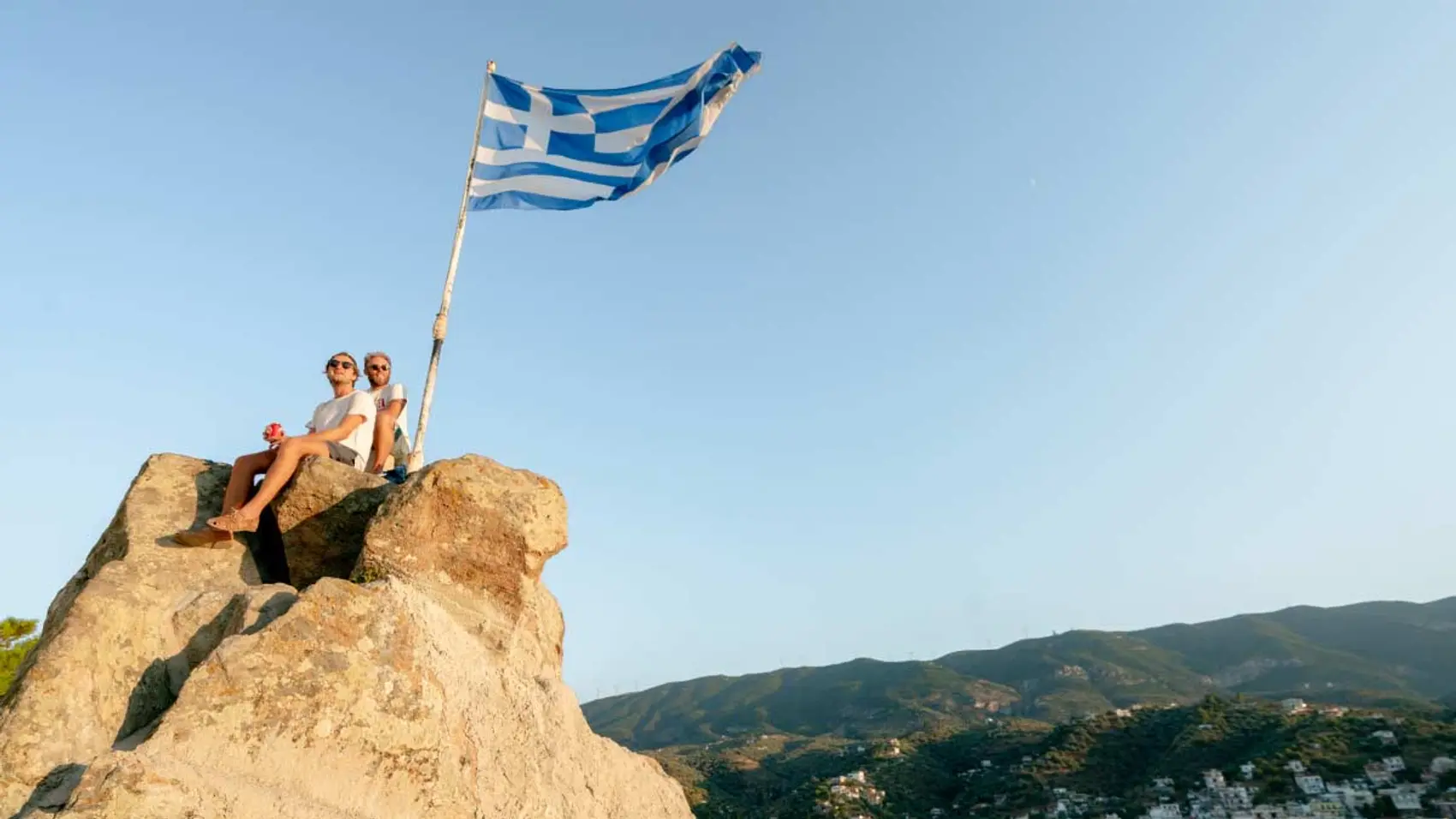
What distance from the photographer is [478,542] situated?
8.85 m

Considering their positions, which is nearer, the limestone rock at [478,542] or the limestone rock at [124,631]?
the limestone rock at [124,631]

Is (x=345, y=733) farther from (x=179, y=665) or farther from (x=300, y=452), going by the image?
(x=300, y=452)

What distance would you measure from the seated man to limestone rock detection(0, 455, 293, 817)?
13.9 inches

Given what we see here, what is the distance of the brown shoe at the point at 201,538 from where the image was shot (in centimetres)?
820

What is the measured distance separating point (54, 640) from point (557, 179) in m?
13.1

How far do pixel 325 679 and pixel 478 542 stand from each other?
114 inches

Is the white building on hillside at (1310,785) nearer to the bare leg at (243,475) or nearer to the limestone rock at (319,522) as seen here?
the limestone rock at (319,522)

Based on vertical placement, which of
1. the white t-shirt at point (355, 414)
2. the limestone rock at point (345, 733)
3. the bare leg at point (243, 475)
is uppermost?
the white t-shirt at point (355, 414)

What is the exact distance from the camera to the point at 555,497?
9.55 meters

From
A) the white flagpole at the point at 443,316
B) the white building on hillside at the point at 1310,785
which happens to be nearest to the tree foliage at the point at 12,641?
the white flagpole at the point at 443,316

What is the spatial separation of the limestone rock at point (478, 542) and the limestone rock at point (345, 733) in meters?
0.63

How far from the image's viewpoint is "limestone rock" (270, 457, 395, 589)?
29.1 ft

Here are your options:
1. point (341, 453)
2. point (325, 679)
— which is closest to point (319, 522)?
point (341, 453)

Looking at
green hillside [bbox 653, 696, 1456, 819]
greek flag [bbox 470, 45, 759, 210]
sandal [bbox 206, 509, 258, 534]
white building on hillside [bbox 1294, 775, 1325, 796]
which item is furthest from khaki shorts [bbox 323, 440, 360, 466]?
white building on hillside [bbox 1294, 775, 1325, 796]
